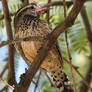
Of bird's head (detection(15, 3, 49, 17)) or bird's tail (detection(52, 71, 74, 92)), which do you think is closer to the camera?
bird's tail (detection(52, 71, 74, 92))

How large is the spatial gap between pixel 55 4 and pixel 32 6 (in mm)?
259

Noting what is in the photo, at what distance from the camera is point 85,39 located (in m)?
3.53

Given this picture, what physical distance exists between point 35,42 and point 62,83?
0.56m

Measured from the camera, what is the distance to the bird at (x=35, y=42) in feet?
8.86

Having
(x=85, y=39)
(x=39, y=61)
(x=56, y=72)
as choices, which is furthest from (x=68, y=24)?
(x=85, y=39)

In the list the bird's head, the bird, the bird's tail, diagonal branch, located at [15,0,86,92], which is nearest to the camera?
diagonal branch, located at [15,0,86,92]

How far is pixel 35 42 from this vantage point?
2.68 meters

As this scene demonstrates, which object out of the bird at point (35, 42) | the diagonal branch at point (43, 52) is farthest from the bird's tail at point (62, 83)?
the diagonal branch at point (43, 52)

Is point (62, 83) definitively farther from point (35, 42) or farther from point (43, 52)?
point (43, 52)

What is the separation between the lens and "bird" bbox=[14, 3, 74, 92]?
2.70 m

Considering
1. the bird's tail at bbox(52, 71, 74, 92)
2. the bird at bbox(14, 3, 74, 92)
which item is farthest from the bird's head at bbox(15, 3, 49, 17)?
→ the bird's tail at bbox(52, 71, 74, 92)

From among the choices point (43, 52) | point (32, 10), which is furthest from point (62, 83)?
point (43, 52)

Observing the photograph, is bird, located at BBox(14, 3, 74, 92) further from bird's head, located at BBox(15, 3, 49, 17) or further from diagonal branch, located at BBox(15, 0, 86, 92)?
diagonal branch, located at BBox(15, 0, 86, 92)

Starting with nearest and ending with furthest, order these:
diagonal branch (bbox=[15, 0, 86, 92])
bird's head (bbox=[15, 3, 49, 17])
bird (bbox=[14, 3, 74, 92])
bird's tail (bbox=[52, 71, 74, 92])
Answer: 1. diagonal branch (bbox=[15, 0, 86, 92])
2. bird (bbox=[14, 3, 74, 92])
3. bird's tail (bbox=[52, 71, 74, 92])
4. bird's head (bbox=[15, 3, 49, 17])
